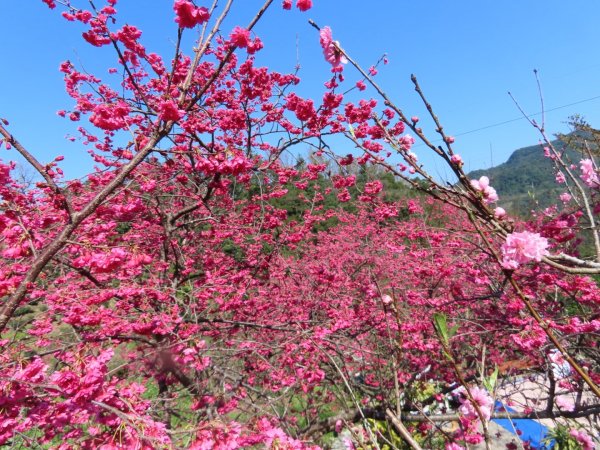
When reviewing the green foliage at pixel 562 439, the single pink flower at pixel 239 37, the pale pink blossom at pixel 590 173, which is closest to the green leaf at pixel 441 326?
the single pink flower at pixel 239 37

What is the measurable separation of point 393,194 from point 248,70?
59.5 feet

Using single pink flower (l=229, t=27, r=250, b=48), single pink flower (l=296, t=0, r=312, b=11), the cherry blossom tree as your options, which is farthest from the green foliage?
single pink flower (l=296, t=0, r=312, b=11)

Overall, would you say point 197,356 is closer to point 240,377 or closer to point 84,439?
point 240,377

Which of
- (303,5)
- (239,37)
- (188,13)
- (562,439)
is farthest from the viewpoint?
(562,439)

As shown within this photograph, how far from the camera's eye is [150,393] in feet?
29.3

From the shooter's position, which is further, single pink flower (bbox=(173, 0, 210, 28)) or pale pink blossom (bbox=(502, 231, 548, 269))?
single pink flower (bbox=(173, 0, 210, 28))

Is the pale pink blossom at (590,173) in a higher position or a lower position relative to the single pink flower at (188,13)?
lower

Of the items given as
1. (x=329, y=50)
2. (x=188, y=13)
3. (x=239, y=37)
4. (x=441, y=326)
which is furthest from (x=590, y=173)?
(x=188, y=13)

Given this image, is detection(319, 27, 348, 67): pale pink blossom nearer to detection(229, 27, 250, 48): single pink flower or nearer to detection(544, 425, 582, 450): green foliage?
detection(229, 27, 250, 48): single pink flower

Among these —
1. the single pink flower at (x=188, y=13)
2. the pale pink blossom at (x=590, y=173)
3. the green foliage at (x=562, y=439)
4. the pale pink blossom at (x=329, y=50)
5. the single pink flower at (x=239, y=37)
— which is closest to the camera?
the pale pink blossom at (x=329, y=50)

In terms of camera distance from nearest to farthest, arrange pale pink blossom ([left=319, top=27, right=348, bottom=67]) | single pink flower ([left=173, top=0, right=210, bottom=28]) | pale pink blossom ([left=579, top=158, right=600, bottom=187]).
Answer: pale pink blossom ([left=319, top=27, right=348, bottom=67]) → single pink flower ([left=173, top=0, right=210, bottom=28]) → pale pink blossom ([left=579, top=158, right=600, bottom=187])

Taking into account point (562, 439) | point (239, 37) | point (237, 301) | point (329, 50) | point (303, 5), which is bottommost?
point (562, 439)

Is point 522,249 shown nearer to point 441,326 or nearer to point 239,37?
point 441,326

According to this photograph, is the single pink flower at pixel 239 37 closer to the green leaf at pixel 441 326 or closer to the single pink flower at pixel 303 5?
the single pink flower at pixel 303 5
